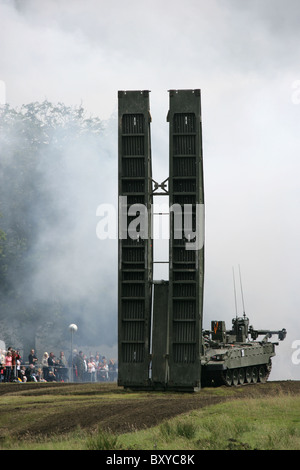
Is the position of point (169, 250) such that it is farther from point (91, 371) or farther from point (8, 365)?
point (91, 371)

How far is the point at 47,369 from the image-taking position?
142ft

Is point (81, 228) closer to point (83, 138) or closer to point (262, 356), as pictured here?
point (83, 138)

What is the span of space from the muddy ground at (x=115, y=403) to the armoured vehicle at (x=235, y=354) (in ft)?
2.89

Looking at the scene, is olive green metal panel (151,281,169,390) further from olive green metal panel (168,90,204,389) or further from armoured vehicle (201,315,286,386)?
armoured vehicle (201,315,286,386)

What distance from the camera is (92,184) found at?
60844mm

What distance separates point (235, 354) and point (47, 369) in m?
11.2

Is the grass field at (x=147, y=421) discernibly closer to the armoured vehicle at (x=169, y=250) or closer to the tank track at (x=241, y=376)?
the armoured vehicle at (x=169, y=250)

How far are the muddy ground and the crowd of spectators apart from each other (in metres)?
5.28

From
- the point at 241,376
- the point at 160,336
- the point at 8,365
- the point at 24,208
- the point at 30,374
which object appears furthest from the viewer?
the point at 24,208

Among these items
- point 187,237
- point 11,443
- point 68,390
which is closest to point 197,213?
point 187,237

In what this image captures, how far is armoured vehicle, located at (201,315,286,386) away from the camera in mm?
33812

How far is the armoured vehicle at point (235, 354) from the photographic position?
33.8 metres

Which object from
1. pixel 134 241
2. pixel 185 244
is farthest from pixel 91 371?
pixel 185 244

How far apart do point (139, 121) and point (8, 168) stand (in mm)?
28291
